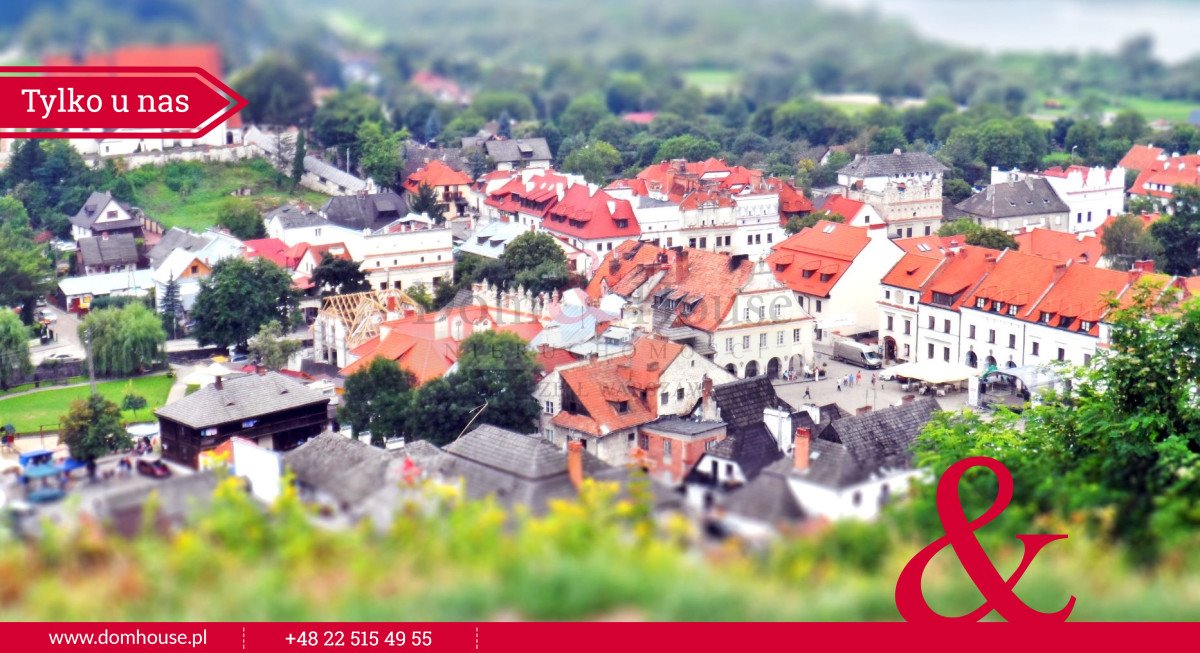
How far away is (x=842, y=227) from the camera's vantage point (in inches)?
571

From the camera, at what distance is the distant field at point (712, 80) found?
29.4 m

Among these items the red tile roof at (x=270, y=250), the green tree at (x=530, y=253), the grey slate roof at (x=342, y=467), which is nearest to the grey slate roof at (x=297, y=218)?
the red tile roof at (x=270, y=250)

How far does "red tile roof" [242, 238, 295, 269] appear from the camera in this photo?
15.6 metres

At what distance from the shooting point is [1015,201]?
58.7 ft

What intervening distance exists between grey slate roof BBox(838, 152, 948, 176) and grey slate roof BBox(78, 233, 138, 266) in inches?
324

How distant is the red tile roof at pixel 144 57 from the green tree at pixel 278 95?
9.60m

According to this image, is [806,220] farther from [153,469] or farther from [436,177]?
[153,469]

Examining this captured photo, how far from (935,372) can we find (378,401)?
4.78 m

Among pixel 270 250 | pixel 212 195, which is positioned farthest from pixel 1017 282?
pixel 212 195

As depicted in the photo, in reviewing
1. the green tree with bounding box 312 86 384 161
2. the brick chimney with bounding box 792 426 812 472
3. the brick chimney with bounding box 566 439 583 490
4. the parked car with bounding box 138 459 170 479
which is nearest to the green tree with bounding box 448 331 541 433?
the brick chimney with bounding box 792 426 812 472

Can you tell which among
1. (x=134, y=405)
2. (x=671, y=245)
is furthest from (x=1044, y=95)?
(x=134, y=405)

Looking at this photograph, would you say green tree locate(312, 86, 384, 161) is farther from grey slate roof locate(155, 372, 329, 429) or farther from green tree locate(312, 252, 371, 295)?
grey slate roof locate(155, 372, 329, 429)

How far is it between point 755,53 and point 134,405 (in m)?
16.6

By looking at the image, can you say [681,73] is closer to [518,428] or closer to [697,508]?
[518,428]
